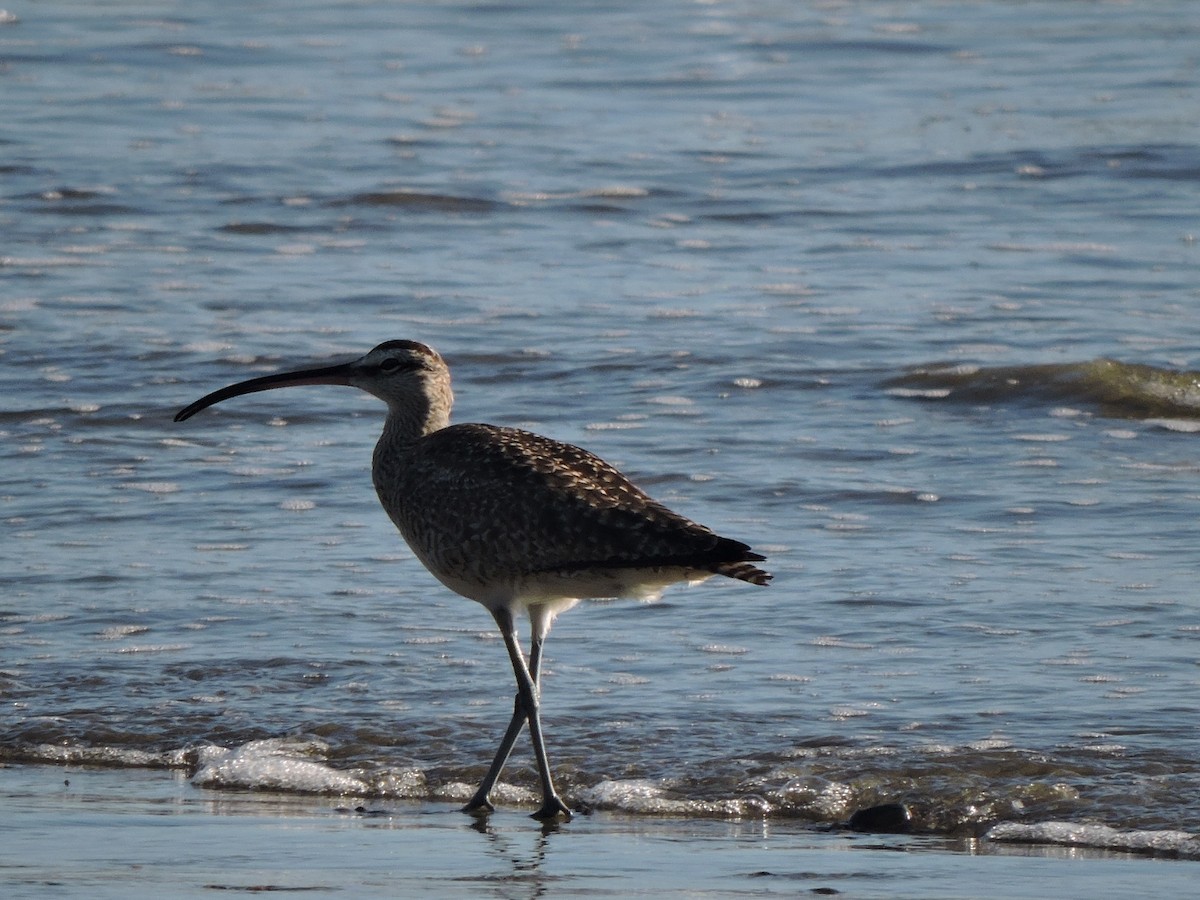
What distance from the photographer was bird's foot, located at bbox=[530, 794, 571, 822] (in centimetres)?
621

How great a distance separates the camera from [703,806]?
6207mm

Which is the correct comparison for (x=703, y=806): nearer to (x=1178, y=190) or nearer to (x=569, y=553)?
(x=569, y=553)

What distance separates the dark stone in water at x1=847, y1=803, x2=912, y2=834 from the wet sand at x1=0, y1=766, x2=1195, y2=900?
3.5 inches

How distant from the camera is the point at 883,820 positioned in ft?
19.7

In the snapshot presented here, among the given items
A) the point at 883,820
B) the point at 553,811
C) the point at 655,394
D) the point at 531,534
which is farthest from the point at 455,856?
the point at 655,394

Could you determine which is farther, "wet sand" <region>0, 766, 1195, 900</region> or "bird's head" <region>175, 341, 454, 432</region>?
"bird's head" <region>175, 341, 454, 432</region>

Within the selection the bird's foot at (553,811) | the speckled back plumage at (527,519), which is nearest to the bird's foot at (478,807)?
the bird's foot at (553,811)

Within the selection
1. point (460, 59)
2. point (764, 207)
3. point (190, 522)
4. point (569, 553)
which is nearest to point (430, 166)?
point (764, 207)

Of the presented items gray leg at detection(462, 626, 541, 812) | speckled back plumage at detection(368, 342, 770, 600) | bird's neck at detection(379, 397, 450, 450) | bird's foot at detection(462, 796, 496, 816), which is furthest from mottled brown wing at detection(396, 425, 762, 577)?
bird's foot at detection(462, 796, 496, 816)

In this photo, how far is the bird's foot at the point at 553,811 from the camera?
20.4ft

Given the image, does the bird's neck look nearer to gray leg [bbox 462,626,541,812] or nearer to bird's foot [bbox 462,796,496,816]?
gray leg [bbox 462,626,541,812]

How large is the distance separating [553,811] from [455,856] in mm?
722

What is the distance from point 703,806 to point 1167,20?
20819 mm

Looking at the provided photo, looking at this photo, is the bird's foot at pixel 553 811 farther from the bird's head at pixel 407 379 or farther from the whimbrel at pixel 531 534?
the bird's head at pixel 407 379
